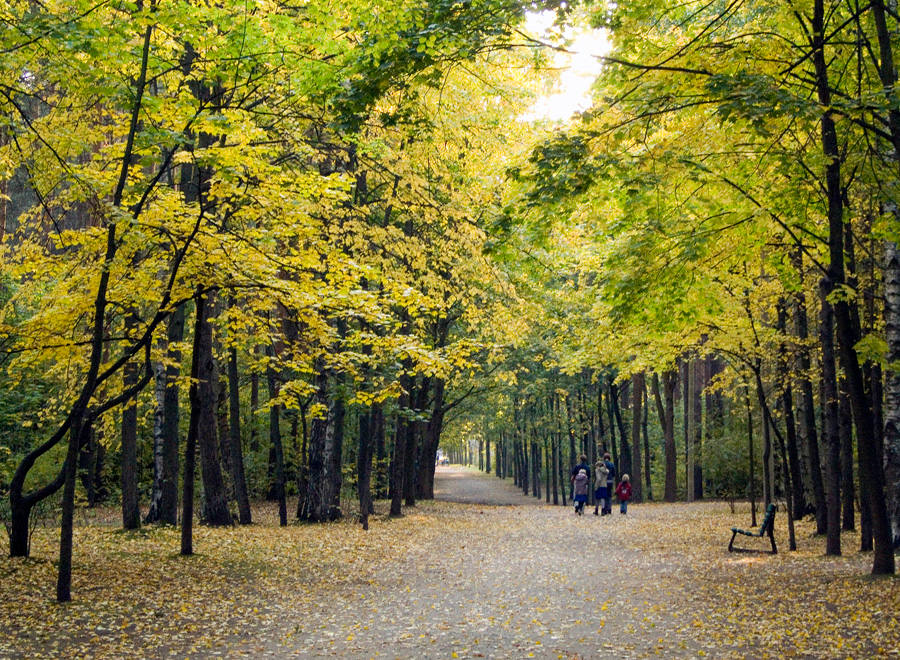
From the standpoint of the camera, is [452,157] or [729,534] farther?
[729,534]

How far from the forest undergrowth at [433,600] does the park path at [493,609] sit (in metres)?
0.03

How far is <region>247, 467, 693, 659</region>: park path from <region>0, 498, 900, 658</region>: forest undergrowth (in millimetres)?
34

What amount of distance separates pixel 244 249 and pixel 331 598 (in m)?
4.70

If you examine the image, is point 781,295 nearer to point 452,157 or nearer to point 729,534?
point 729,534

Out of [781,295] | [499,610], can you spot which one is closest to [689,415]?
[781,295]

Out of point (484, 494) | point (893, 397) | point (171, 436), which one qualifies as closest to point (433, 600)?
point (893, 397)

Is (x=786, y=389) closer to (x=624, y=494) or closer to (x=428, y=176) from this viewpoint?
(x=428, y=176)

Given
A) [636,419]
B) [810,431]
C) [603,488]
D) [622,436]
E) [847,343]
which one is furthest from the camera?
[622,436]

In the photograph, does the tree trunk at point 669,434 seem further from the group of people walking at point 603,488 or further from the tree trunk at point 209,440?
the tree trunk at point 209,440

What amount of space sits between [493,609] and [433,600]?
0.95 m

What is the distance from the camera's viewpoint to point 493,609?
8.55 metres

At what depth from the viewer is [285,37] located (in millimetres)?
8359

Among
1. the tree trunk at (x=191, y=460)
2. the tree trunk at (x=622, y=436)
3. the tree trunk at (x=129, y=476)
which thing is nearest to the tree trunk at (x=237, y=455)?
the tree trunk at (x=129, y=476)

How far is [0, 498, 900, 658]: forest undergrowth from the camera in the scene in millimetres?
6691
